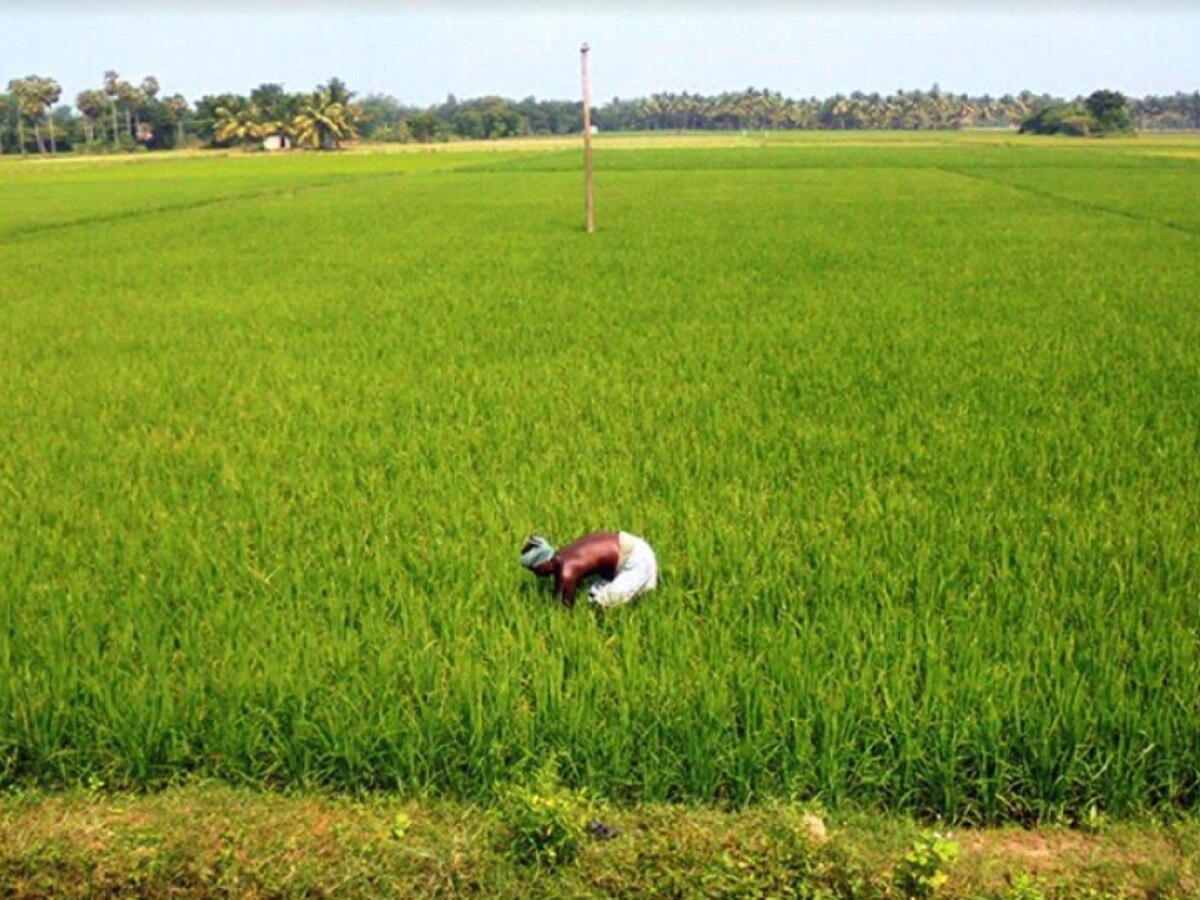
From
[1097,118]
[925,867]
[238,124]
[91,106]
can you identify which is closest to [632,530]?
[925,867]

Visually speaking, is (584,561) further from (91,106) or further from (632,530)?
(91,106)

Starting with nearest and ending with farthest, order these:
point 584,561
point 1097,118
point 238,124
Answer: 1. point 584,561
2. point 238,124
3. point 1097,118

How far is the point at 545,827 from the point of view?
2340 mm

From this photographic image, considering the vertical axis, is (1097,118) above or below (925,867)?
above

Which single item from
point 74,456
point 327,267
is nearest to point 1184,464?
point 74,456

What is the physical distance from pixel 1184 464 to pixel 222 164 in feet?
174

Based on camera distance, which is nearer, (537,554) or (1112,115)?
(537,554)

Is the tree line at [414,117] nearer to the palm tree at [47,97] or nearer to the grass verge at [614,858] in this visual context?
the palm tree at [47,97]

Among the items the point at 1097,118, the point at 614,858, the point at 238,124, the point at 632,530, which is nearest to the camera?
the point at 614,858

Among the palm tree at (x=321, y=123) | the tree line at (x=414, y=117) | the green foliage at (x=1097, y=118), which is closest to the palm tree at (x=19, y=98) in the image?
the tree line at (x=414, y=117)

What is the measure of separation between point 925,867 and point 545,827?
768 mm

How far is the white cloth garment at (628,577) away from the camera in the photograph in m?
3.31

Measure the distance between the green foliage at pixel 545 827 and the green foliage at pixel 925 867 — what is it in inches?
25.6

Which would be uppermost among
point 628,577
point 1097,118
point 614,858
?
point 1097,118
